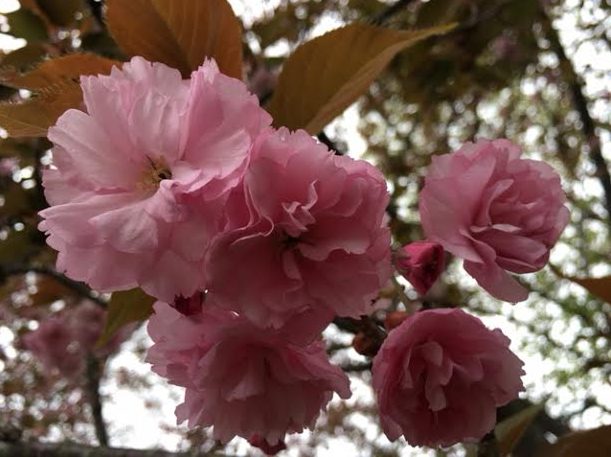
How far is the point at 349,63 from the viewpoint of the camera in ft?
2.29

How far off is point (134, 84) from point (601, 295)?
551 mm

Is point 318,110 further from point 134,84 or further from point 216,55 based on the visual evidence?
point 134,84

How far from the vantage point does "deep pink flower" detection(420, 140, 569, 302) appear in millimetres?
590

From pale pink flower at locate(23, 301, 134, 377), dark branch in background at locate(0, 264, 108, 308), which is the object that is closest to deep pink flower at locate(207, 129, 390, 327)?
dark branch in background at locate(0, 264, 108, 308)

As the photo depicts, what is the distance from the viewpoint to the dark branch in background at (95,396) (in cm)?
185

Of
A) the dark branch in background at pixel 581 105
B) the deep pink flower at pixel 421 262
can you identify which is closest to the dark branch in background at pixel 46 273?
the deep pink flower at pixel 421 262

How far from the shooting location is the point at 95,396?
6.73 feet

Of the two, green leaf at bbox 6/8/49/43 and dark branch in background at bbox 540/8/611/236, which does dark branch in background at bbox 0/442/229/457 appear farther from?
dark branch in background at bbox 540/8/611/236

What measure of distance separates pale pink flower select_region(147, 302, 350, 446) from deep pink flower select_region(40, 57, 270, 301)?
0.08 m

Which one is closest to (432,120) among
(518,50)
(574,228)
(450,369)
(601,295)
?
(518,50)

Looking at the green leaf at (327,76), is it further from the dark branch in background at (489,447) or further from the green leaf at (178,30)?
the dark branch in background at (489,447)

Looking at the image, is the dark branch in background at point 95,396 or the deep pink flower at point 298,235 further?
the dark branch in background at point 95,396

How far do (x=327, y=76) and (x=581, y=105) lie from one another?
205 cm

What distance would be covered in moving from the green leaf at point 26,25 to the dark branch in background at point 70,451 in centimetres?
71
